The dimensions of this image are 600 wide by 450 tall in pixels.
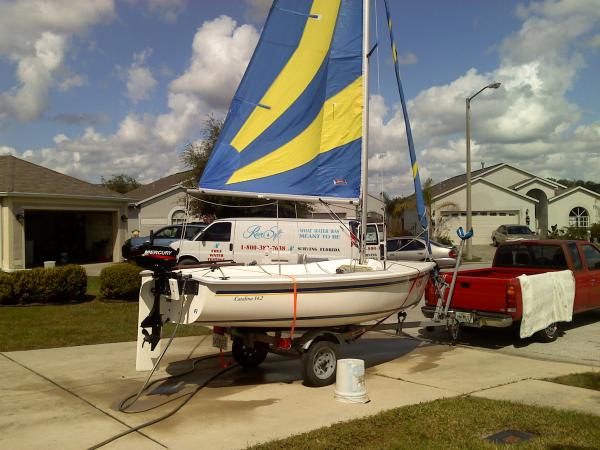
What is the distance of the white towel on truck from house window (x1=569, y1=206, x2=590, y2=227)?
40.7 meters

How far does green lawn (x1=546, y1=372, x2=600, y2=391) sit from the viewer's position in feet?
23.5

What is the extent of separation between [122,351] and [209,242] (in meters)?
9.34

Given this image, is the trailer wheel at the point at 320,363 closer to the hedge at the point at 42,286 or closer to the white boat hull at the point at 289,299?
the white boat hull at the point at 289,299

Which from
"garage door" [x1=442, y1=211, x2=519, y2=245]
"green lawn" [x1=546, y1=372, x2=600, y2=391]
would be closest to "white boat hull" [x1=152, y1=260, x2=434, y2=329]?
"green lawn" [x1=546, y1=372, x2=600, y2=391]

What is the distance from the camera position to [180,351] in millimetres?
9688

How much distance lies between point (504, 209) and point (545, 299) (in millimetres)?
37785

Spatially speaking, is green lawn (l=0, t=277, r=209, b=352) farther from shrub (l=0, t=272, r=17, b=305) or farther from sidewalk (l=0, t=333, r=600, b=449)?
sidewalk (l=0, t=333, r=600, b=449)

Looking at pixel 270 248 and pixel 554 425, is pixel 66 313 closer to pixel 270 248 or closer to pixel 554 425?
pixel 270 248

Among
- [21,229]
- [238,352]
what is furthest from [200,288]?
[21,229]

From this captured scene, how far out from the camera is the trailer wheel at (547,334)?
1002cm

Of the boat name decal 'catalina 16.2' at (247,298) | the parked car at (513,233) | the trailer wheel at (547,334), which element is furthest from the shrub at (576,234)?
the boat name decal 'catalina 16.2' at (247,298)

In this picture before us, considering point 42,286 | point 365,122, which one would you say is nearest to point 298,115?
point 365,122

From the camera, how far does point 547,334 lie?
396 inches

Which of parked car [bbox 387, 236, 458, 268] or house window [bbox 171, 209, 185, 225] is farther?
house window [bbox 171, 209, 185, 225]
